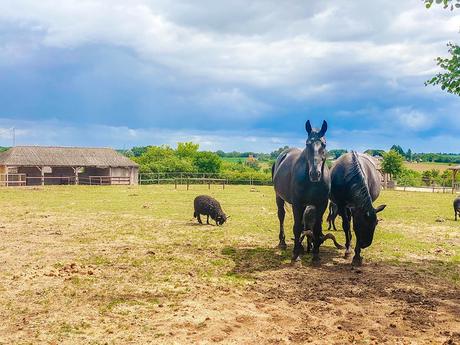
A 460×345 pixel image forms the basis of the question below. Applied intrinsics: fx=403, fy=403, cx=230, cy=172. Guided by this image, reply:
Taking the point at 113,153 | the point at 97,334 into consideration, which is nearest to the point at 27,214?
the point at 97,334

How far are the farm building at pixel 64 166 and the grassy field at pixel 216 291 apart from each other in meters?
43.1

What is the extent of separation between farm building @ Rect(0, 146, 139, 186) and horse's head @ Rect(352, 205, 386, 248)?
4782 centimetres

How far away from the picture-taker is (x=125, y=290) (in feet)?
24.6

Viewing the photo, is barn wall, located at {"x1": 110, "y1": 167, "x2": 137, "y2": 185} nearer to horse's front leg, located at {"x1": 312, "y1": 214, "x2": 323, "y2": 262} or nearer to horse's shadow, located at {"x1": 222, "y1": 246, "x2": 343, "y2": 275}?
horse's shadow, located at {"x1": 222, "y1": 246, "x2": 343, "y2": 275}

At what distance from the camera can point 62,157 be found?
187 feet

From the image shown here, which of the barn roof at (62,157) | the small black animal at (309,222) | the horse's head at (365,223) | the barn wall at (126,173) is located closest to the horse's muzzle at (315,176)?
the small black animal at (309,222)

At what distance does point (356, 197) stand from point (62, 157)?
5485 cm

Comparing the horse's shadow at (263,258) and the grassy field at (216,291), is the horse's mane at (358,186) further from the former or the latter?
the horse's shadow at (263,258)

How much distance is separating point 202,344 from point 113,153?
61446mm

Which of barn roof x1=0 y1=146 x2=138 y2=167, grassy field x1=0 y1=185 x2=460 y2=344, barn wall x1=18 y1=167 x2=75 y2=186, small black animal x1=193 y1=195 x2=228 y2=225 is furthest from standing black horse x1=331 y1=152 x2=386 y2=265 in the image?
barn roof x1=0 y1=146 x2=138 y2=167

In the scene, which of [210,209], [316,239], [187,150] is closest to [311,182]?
[316,239]

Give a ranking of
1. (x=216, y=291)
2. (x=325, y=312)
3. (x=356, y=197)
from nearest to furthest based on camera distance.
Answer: (x=325, y=312) < (x=216, y=291) < (x=356, y=197)

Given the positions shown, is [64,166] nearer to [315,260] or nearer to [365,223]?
[315,260]

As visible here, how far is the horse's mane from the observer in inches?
346
